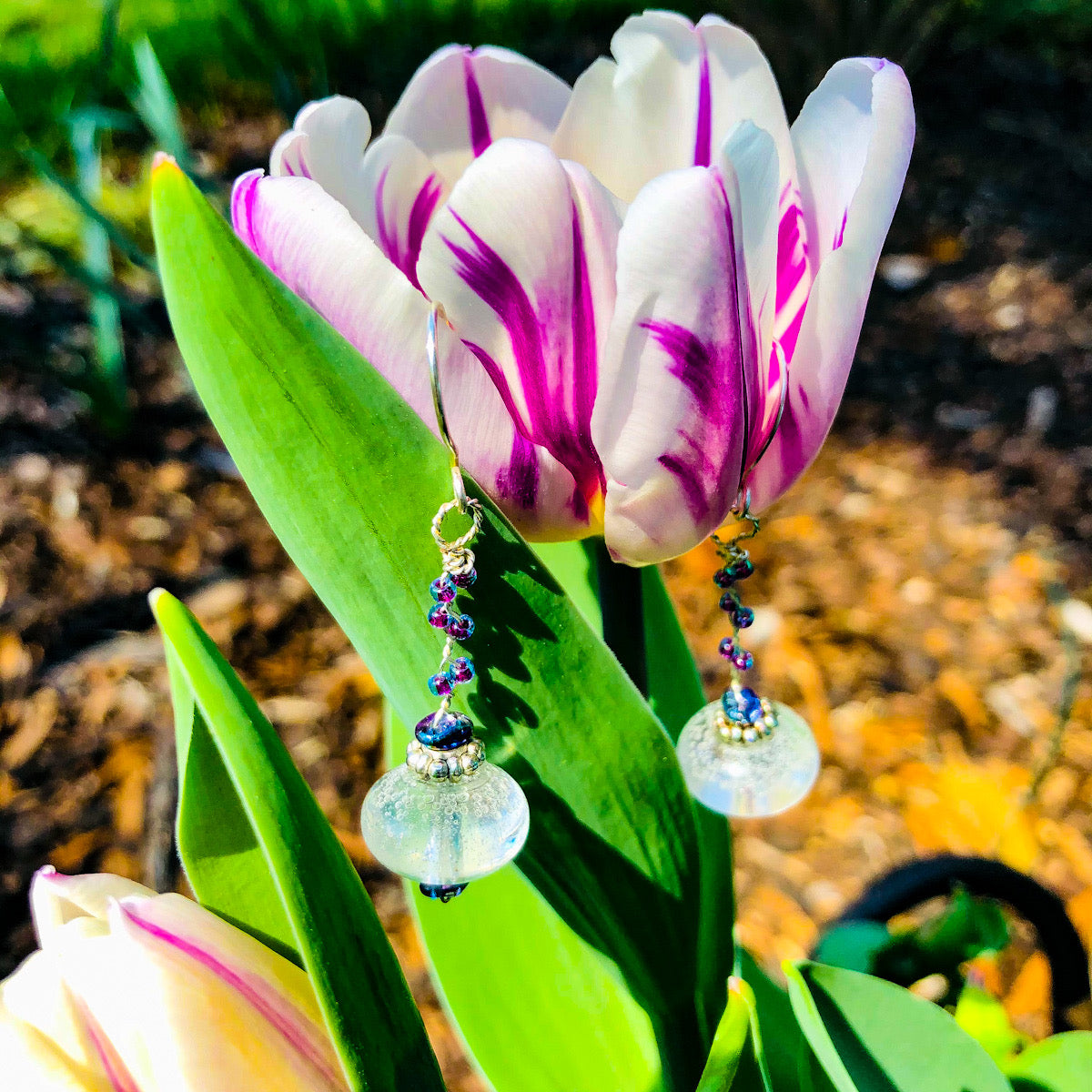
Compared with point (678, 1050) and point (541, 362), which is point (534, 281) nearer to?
point (541, 362)

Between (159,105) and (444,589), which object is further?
(159,105)

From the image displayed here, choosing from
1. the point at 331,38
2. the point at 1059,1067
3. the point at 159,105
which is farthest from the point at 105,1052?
the point at 331,38

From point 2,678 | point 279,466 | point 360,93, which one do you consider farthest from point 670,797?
point 360,93

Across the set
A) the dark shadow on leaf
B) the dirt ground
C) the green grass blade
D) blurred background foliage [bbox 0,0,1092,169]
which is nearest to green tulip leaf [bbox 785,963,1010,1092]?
the dark shadow on leaf

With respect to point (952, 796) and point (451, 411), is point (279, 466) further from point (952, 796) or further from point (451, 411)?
→ point (952, 796)

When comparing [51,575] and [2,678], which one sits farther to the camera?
[51,575]

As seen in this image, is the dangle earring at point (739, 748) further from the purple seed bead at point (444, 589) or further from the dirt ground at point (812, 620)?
the dirt ground at point (812, 620)
